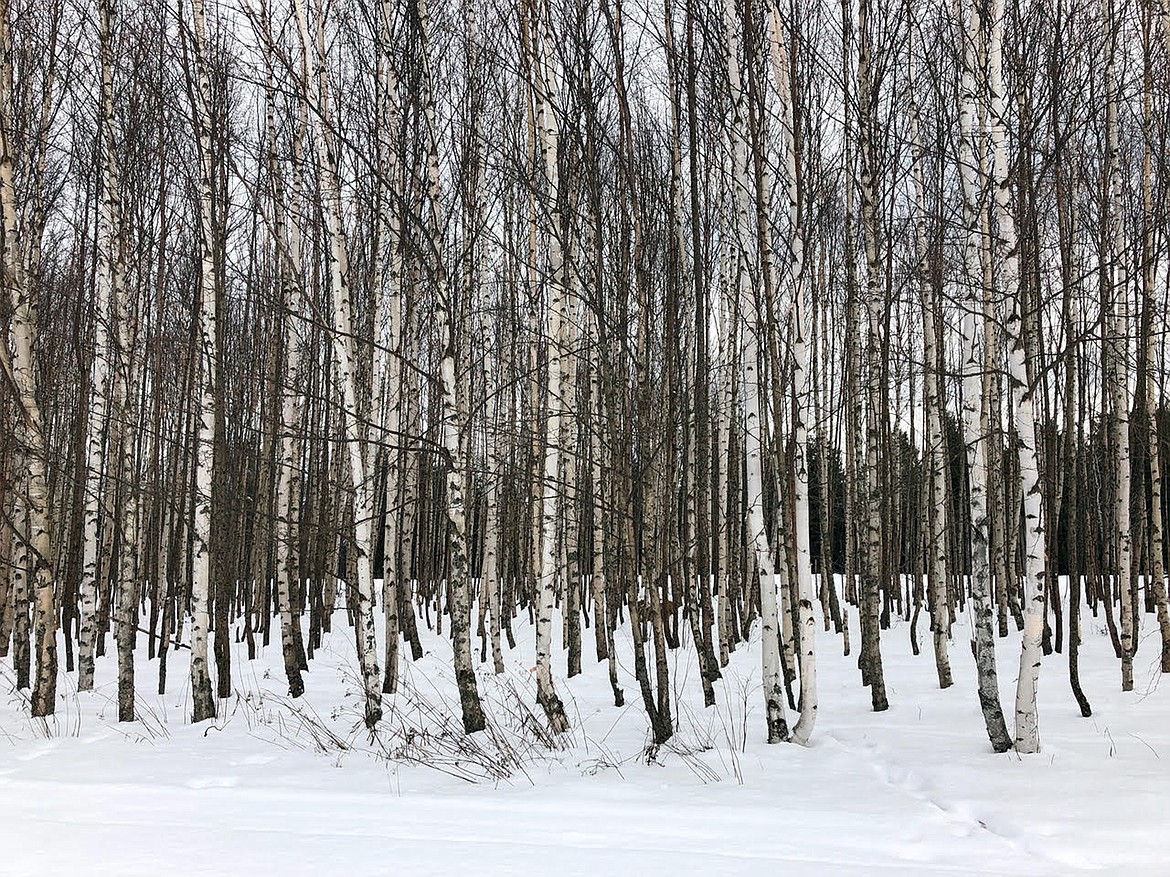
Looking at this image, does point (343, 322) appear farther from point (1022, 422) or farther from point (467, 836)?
point (1022, 422)

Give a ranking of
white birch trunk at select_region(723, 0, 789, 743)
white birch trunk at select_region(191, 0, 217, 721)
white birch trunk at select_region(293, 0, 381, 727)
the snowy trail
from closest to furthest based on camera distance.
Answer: the snowy trail → white birch trunk at select_region(723, 0, 789, 743) → white birch trunk at select_region(293, 0, 381, 727) → white birch trunk at select_region(191, 0, 217, 721)

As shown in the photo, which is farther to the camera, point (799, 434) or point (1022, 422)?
point (799, 434)

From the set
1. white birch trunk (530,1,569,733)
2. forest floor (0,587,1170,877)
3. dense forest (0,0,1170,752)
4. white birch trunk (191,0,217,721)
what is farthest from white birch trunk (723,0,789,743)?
white birch trunk (191,0,217,721)

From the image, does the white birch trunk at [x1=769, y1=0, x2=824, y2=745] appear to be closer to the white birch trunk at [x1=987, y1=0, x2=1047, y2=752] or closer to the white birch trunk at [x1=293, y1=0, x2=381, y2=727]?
the white birch trunk at [x1=987, y1=0, x2=1047, y2=752]

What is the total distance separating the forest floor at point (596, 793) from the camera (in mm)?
3613

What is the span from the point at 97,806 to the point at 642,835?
3.09 m

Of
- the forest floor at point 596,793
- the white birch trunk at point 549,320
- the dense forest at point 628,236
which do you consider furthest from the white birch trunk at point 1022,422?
the white birch trunk at point 549,320

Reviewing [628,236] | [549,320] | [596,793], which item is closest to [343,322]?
[549,320]

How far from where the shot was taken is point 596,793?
4.72m

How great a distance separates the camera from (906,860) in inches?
140

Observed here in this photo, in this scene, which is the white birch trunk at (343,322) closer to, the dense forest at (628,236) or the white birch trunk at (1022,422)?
the dense forest at (628,236)

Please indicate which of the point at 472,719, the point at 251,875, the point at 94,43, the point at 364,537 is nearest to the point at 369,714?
the point at 472,719

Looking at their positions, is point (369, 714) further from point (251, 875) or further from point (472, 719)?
point (251, 875)

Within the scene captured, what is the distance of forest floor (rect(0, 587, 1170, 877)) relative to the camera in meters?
3.61
